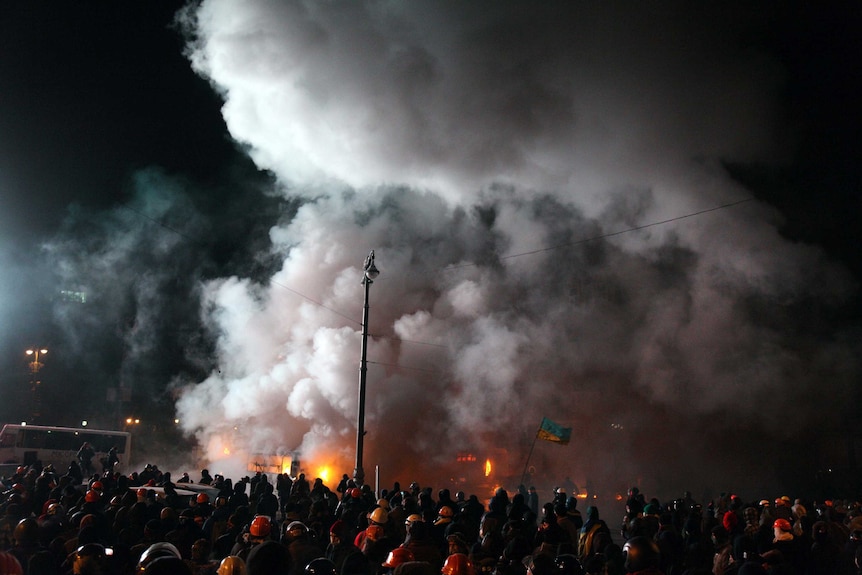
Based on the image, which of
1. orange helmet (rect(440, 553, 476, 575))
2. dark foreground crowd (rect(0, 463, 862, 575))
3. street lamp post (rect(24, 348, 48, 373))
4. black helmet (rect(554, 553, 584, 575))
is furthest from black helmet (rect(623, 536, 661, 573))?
street lamp post (rect(24, 348, 48, 373))

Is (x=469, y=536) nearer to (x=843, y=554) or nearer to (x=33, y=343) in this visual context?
(x=843, y=554)

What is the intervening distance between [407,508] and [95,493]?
5.63 meters

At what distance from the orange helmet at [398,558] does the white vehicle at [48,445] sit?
2565 centimetres

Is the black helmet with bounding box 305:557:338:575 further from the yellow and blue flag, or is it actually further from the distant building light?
the distant building light

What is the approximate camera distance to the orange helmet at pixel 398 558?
18.1 ft

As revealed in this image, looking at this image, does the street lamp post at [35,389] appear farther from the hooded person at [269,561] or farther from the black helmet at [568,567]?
the black helmet at [568,567]

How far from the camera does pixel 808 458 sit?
3456 cm

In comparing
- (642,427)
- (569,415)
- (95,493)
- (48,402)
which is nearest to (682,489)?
(642,427)

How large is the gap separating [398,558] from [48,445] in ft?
91.0

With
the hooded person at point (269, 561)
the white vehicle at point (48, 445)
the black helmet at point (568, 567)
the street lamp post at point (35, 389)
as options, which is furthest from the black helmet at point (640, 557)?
the street lamp post at point (35, 389)

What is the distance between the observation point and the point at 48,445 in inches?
1080

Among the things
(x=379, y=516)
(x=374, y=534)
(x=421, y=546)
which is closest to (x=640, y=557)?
(x=421, y=546)

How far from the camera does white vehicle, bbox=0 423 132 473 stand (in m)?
26.5

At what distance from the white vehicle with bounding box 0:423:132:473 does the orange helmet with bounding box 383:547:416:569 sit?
25.6m
